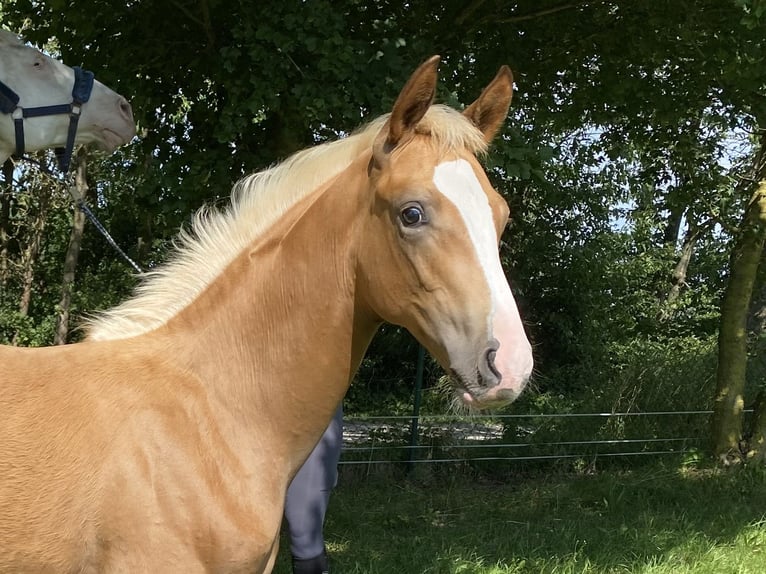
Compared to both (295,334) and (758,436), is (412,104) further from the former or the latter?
(758,436)

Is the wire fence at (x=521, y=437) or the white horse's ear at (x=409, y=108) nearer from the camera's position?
the white horse's ear at (x=409, y=108)

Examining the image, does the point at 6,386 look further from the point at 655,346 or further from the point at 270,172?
the point at 655,346

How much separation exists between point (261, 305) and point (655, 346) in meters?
11.5

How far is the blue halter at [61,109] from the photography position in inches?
134

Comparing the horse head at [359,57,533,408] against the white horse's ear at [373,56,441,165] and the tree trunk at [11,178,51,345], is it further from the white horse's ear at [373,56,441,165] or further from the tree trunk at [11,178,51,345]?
the tree trunk at [11,178,51,345]

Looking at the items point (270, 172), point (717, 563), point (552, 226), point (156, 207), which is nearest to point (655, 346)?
point (552, 226)

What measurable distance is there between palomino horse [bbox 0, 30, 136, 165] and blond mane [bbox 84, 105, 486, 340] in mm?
1704

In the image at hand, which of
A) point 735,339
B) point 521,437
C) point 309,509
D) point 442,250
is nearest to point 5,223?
point 521,437

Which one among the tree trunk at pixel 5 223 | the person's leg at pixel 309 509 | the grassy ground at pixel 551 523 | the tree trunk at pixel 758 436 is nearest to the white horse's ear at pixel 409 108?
the person's leg at pixel 309 509

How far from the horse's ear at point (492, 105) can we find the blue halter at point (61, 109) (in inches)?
89.9

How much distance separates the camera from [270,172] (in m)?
2.27

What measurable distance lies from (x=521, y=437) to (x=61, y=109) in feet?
17.8

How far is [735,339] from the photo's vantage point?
6.90 m

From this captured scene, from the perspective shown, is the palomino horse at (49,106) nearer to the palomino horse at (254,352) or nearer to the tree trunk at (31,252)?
the palomino horse at (254,352)
